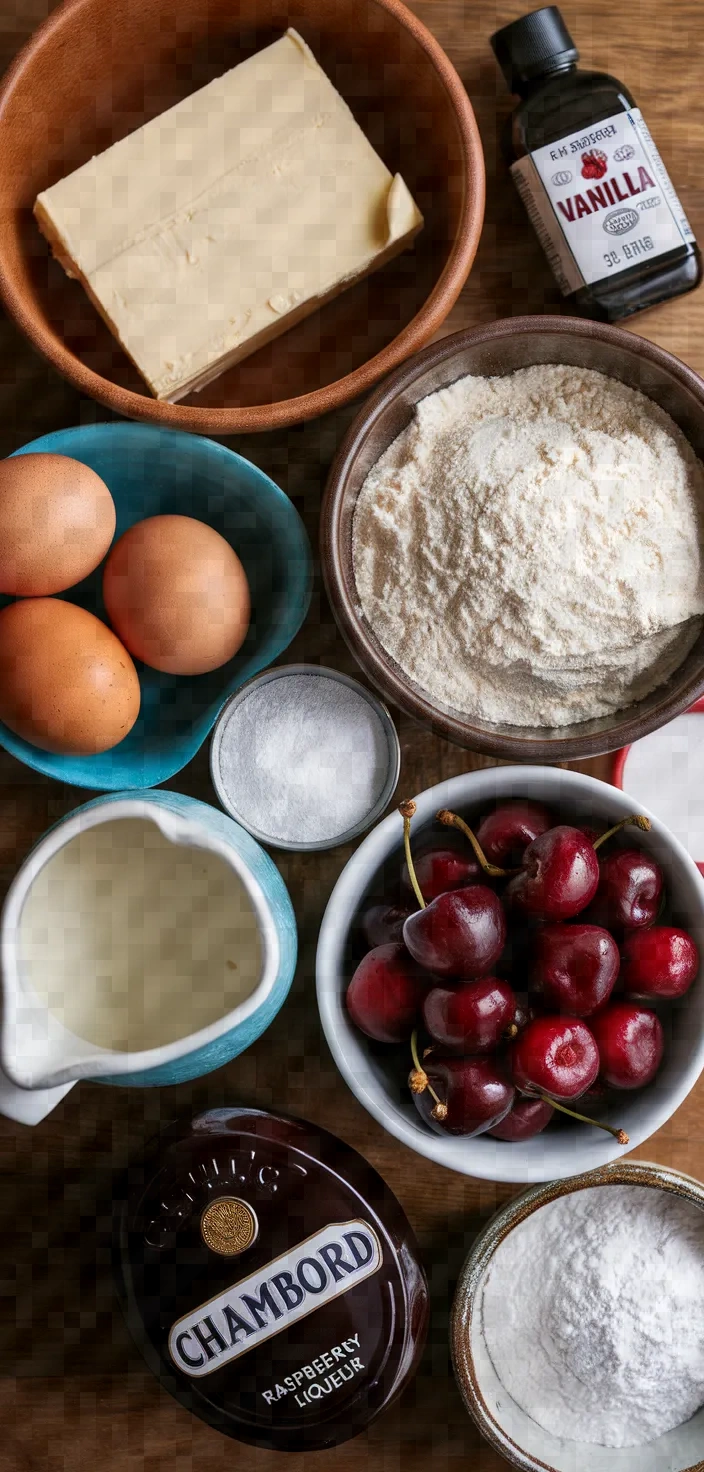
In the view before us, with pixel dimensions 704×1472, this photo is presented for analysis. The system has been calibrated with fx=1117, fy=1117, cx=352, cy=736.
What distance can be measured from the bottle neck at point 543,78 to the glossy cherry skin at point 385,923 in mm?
578

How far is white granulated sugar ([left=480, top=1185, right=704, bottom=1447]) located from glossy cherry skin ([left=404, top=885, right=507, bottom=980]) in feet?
0.75

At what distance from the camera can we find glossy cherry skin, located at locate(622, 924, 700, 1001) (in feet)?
2.24

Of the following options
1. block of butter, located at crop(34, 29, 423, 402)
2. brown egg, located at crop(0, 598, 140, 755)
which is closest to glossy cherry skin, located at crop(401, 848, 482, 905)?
brown egg, located at crop(0, 598, 140, 755)

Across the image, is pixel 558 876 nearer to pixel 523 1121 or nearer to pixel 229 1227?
pixel 523 1121

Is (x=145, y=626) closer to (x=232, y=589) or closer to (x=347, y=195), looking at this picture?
(x=232, y=589)

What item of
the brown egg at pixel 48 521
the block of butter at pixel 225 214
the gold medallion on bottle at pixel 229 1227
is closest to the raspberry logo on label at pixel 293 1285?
the gold medallion on bottle at pixel 229 1227

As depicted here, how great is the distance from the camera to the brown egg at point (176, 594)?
73 cm

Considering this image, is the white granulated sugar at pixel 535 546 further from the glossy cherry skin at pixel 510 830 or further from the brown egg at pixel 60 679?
the brown egg at pixel 60 679

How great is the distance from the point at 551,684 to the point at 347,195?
38 cm

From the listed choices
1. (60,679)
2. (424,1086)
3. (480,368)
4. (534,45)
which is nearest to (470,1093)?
(424,1086)

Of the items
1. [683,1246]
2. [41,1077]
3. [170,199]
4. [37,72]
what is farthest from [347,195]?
[683,1246]

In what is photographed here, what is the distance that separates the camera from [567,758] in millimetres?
692

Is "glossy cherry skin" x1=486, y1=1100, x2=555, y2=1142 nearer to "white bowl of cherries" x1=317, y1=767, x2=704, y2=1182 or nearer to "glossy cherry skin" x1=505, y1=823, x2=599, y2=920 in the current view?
"white bowl of cherries" x1=317, y1=767, x2=704, y2=1182

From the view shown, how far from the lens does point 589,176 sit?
76 cm
